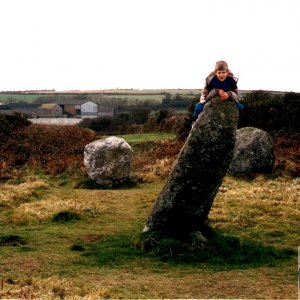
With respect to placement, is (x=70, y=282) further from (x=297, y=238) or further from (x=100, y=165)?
(x=100, y=165)

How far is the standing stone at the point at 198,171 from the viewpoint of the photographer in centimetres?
1245

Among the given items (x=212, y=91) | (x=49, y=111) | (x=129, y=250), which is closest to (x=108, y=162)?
(x=129, y=250)

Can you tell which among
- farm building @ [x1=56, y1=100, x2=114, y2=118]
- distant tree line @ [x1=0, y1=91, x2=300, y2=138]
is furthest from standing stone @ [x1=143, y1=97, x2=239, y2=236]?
farm building @ [x1=56, y1=100, x2=114, y2=118]

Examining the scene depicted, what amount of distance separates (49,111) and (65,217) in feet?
176

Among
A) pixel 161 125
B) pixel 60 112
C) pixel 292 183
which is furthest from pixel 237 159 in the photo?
pixel 60 112

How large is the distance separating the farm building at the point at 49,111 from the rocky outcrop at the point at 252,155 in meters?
45.0

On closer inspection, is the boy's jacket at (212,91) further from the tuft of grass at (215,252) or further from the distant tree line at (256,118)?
the distant tree line at (256,118)

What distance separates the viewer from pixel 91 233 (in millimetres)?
14219

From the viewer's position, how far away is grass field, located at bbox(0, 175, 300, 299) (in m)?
9.53
